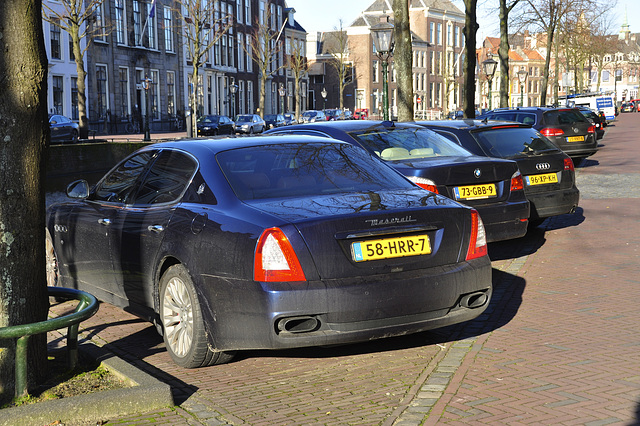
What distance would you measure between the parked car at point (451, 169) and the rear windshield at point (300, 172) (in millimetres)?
2350

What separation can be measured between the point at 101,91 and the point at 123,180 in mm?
46076

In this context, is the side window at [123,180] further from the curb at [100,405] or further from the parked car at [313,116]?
the parked car at [313,116]

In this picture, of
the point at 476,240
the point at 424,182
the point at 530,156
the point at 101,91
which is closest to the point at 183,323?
Result: the point at 476,240

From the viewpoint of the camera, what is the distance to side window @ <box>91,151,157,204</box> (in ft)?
20.6

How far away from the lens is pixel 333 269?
4727 millimetres

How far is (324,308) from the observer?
15.3ft

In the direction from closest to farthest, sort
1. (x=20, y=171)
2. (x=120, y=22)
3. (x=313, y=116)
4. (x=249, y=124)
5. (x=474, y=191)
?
(x=20, y=171) < (x=474, y=191) < (x=120, y=22) < (x=249, y=124) < (x=313, y=116)

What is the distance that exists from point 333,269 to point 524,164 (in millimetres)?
6276

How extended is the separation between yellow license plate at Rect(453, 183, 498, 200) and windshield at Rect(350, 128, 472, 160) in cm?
62

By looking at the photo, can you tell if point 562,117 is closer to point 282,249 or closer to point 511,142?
point 511,142

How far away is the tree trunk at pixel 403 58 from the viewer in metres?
18.8

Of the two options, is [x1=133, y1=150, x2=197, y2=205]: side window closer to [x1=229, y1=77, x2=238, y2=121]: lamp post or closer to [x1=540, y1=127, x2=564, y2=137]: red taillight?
[x1=540, y1=127, x2=564, y2=137]: red taillight

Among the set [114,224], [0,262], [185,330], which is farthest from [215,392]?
[114,224]

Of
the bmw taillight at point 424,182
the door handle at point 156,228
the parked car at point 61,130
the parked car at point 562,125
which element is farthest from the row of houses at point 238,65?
the door handle at point 156,228
